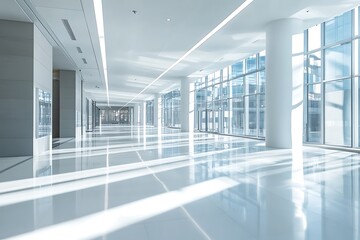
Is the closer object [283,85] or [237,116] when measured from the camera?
[283,85]

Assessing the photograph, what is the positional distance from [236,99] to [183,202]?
1826 cm

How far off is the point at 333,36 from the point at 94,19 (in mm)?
10720

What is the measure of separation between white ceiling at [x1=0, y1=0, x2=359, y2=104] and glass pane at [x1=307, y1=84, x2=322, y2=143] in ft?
11.8

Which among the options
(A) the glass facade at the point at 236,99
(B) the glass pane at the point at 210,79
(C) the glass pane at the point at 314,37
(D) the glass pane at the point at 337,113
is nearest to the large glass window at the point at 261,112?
(A) the glass facade at the point at 236,99

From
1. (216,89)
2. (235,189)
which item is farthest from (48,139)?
(216,89)

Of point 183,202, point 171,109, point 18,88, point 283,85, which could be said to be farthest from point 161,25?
point 171,109

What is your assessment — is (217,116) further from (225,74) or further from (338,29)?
(338,29)

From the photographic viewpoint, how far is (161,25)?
11.3m

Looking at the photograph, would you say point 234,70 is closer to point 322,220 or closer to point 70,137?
point 70,137

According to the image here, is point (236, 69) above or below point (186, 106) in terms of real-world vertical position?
above

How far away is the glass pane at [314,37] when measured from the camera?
13490mm

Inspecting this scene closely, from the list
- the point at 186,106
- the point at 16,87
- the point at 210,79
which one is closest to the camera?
the point at 16,87

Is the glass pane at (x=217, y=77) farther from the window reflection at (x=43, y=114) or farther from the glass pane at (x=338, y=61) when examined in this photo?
the window reflection at (x=43, y=114)

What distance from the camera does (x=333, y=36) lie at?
12742 millimetres
